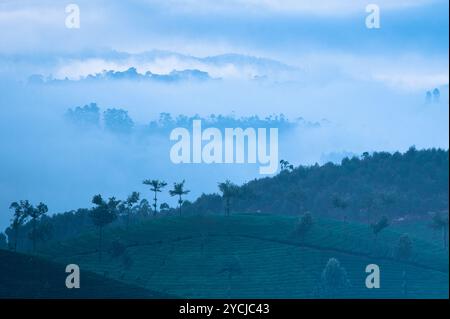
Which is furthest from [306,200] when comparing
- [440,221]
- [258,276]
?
[258,276]

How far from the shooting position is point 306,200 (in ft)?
162

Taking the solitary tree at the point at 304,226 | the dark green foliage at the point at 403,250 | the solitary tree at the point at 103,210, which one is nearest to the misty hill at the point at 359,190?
the dark green foliage at the point at 403,250

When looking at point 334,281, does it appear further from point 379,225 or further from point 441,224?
point 441,224

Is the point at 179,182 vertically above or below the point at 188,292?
above

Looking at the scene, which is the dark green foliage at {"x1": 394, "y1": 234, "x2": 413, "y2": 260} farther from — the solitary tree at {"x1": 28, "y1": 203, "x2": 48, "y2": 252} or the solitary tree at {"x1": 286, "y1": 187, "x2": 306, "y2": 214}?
the solitary tree at {"x1": 28, "y1": 203, "x2": 48, "y2": 252}

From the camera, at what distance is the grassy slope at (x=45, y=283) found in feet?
92.5

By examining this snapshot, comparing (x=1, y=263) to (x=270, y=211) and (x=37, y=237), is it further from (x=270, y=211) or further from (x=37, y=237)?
(x=270, y=211)

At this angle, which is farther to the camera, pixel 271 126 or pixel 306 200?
pixel 306 200

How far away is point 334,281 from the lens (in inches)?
1299

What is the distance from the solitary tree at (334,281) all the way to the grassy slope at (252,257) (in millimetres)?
643

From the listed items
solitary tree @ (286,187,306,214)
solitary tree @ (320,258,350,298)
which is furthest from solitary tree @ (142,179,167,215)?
solitary tree @ (286,187,306,214)

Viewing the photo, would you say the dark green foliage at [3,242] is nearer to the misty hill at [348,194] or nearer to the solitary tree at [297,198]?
the misty hill at [348,194]

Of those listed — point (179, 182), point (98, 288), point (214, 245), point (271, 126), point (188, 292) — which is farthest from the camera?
point (214, 245)

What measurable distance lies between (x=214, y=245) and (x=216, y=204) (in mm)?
9631
